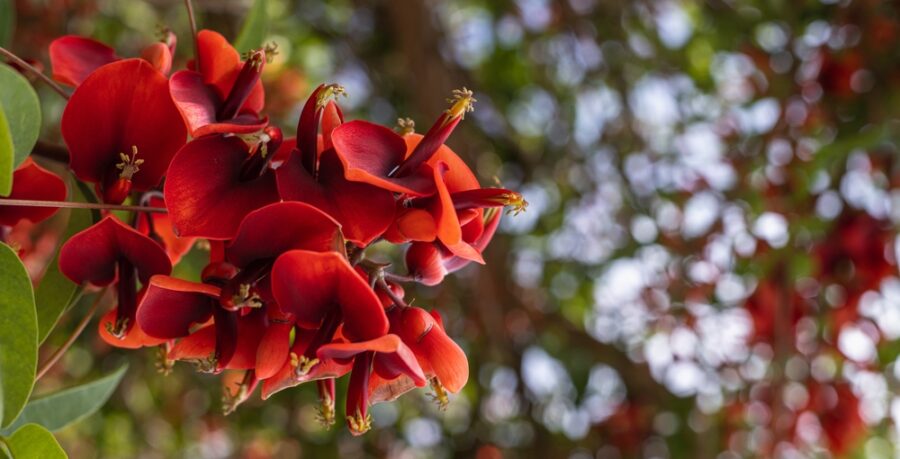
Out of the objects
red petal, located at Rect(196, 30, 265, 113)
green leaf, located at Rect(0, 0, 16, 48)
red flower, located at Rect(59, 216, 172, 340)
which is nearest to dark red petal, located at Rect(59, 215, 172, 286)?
red flower, located at Rect(59, 216, 172, 340)

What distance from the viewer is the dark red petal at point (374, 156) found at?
0.45 meters

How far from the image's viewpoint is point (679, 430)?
1.89 m

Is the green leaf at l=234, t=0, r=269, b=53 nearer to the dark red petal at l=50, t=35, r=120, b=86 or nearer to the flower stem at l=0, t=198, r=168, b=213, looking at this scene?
the dark red petal at l=50, t=35, r=120, b=86

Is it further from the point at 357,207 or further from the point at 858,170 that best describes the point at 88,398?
the point at 858,170

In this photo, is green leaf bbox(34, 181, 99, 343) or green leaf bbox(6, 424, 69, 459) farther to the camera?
green leaf bbox(34, 181, 99, 343)

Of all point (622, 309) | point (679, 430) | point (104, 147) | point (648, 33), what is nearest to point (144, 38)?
point (648, 33)

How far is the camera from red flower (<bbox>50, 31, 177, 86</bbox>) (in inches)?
21.8

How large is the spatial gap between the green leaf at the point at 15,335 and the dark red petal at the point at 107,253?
60mm

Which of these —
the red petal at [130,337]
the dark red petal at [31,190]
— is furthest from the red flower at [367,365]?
the dark red petal at [31,190]

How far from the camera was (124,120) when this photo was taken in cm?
49

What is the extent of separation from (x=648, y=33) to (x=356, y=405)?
161 centimetres

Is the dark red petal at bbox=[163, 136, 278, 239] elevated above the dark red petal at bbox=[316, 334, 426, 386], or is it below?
above

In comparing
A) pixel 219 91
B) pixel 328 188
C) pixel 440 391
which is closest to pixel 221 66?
pixel 219 91

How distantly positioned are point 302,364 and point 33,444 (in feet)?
0.45
